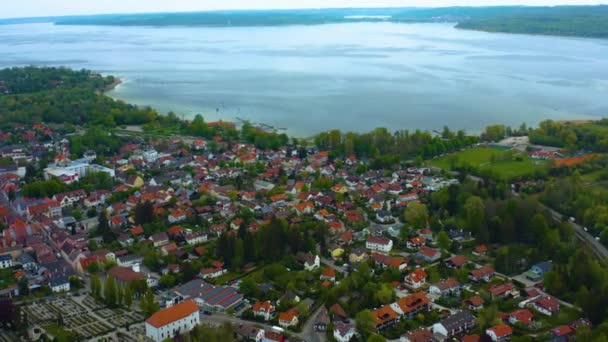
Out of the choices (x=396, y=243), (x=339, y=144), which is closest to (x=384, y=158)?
(x=339, y=144)

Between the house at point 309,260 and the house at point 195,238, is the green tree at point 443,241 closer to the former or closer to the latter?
the house at point 309,260

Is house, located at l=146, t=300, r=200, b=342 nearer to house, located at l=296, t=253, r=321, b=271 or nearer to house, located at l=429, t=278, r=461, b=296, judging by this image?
house, located at l=296, t=253, r=321, b=271

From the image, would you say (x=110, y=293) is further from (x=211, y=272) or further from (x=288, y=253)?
(x=288, y=253)

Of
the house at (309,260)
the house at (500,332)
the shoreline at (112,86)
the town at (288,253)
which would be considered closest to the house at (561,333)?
the town at (288,253)

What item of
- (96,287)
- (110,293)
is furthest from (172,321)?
(96,287)

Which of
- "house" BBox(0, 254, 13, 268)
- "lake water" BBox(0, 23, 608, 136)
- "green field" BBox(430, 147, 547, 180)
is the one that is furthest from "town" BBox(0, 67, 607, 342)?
"lake water" BBox(0, 23, 608, 136)
